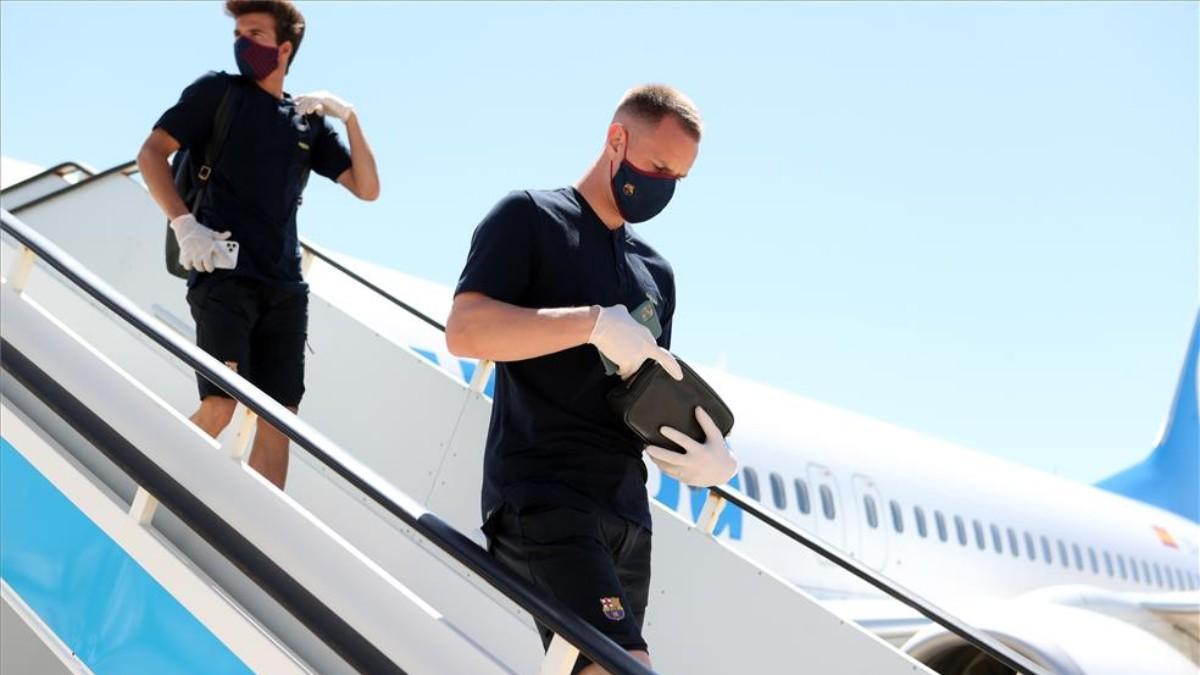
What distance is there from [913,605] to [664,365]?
84.8 inches

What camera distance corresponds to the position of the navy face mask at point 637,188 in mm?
2707

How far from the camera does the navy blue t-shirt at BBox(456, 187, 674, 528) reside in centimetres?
253

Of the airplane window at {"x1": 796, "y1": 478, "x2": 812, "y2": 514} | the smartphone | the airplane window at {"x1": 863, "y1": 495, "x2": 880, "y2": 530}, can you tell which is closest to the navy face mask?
the smartphone

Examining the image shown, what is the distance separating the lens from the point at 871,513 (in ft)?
35.1

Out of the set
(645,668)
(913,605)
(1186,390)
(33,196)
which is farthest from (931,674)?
(1186,390)

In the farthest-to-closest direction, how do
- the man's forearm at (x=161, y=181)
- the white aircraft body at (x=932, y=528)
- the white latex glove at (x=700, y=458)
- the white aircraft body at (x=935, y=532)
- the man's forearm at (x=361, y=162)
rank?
the white aircraft body at (x=932, y=528)
the white aircraft body at (x=935, y=532)
the man's forearm at (x=361, y=162)
the man's forearm at (x=161, y=181)
the white latex glove at (x=700, y=458)

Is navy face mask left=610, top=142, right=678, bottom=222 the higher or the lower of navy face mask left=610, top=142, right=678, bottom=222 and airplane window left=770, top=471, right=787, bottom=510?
the higher

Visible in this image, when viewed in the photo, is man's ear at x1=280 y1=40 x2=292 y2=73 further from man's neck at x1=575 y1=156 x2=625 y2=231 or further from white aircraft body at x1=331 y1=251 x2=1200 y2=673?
white aircraft body at x1=331 y1=251 x2=1200 y2=673

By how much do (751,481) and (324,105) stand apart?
5.77 m

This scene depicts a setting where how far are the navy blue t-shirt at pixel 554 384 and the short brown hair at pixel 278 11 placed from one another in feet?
5.24

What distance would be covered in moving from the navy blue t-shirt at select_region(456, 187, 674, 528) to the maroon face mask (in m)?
1.57

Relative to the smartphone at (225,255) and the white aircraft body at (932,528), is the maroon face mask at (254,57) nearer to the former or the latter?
the smartphone at (225,255)

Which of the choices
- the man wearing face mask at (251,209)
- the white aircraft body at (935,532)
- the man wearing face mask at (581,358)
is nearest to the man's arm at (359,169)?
the man wearing face mask at (251,209)

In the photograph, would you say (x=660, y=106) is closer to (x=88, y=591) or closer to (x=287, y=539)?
(x=287, y=539)
